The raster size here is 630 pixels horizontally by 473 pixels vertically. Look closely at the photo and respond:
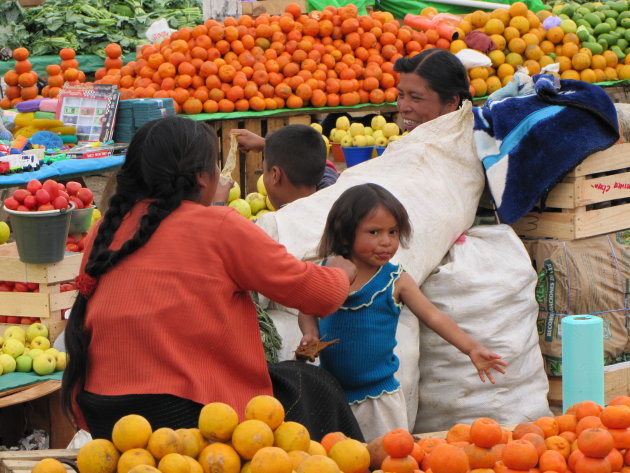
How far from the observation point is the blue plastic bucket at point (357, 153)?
240 inches

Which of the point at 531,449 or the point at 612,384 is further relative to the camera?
the point at 612,384

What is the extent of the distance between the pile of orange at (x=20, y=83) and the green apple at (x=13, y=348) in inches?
177

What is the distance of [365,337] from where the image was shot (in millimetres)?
3133

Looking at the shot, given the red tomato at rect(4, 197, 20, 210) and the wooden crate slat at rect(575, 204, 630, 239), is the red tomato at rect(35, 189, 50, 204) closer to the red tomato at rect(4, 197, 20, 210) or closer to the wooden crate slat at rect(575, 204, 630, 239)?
the red tomato at rect(4, 197, 20, 210)

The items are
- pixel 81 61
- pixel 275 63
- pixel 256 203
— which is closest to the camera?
pixel 256 203

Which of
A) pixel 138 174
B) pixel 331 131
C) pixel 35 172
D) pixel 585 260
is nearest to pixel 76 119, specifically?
pixel 35 172

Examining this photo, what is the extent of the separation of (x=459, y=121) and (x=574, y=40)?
5.11m

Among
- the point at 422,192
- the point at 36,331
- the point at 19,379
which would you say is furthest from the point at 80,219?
the point at 422,192

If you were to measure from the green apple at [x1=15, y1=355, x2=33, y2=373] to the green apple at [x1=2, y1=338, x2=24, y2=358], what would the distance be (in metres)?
0.02

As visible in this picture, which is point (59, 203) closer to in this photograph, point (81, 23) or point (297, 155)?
point (297, 155)

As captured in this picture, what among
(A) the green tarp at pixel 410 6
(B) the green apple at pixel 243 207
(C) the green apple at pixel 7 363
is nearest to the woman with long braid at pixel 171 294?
(C) the green apple at pixel 7 363

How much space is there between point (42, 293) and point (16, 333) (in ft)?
0.66

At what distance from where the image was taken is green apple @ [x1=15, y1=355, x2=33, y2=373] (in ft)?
12.6

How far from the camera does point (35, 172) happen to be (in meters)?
5.54
